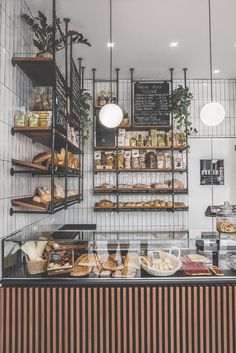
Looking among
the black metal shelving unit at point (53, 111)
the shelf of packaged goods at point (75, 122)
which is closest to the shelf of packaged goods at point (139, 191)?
the shelf of packaged goods at point (75, 122)

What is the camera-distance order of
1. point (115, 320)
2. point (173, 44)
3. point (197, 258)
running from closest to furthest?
point (115, 320)
point (197, 258)
point (173, 44)

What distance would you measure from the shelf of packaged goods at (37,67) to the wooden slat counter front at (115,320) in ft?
5.86

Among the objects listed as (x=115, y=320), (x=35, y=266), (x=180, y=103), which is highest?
(x=180, y=103)

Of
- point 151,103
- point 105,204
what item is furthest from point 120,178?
point 151,103

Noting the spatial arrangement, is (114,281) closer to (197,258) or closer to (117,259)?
(117,259)

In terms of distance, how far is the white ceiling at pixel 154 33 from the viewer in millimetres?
2928

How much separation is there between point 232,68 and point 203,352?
383 centimetres

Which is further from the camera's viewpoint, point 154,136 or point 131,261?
point 154,136

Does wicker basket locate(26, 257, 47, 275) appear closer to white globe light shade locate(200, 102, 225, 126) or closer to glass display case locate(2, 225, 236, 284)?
glass display case locate(2, 225, 236, 284)

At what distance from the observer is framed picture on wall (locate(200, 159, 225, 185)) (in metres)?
4.90

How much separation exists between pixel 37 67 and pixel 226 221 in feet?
6.84

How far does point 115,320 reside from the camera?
86.4 inches

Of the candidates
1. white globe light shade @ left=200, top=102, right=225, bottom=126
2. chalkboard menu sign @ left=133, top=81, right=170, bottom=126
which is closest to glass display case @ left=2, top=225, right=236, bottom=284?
white globe light shade @ left=200, top=102, right=225, bottom=126

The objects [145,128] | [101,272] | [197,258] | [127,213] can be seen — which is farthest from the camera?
[127,213]
